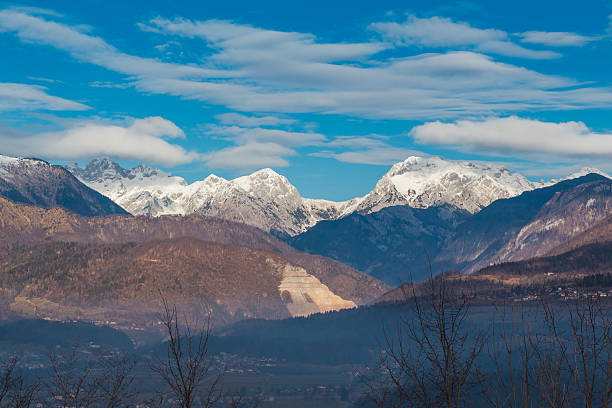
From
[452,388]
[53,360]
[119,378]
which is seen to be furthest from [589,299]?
[53,360]

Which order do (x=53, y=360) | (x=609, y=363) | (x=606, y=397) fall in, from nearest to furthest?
(x=606, y=397)
(x=609, y=363)
(x=53, y=360)

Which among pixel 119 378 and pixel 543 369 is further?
pixel 119 378

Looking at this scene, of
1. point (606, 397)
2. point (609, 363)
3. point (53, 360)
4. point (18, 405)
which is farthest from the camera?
point (53, 360)

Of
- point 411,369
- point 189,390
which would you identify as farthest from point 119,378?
point 411,369

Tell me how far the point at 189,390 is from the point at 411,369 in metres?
→ 13.3

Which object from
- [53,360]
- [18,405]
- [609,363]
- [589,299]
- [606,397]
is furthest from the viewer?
[53,360]

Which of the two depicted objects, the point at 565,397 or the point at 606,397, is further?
the point at 565,397

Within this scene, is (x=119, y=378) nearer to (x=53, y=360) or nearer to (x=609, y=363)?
(x=53, y=360)

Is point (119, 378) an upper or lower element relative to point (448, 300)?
lower

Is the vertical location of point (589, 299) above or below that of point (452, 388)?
above

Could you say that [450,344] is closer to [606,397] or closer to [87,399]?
[606,397]

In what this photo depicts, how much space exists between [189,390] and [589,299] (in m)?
24.7

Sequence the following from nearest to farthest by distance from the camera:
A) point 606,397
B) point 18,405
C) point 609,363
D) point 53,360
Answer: point 606,397, point 609,363, point 18,405, point 53,360

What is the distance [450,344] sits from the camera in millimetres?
45625
